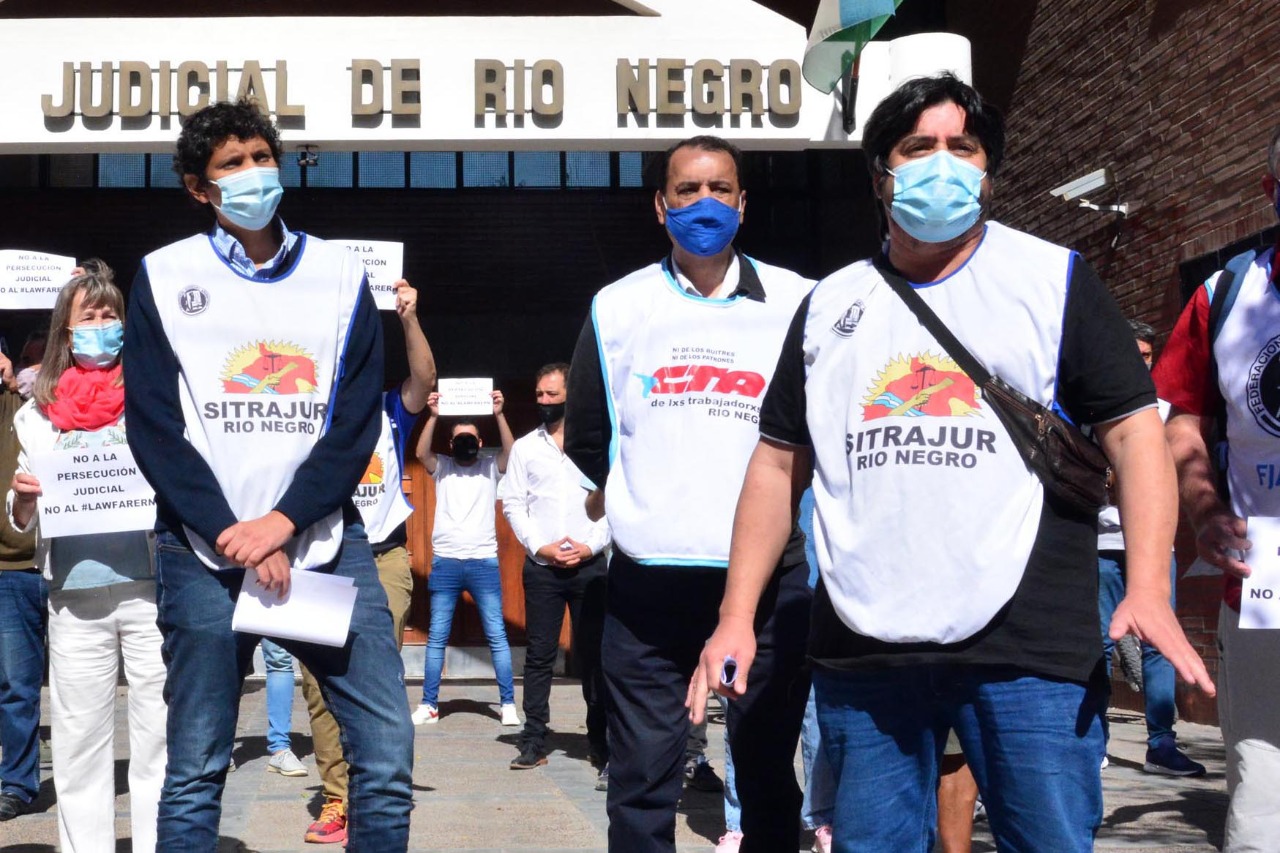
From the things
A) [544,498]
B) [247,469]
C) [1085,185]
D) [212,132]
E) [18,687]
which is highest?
[1085,185]

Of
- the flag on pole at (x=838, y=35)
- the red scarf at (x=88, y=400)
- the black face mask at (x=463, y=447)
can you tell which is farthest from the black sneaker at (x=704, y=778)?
the flag on pole at (x=838, y=35)

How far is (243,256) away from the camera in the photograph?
423 cm

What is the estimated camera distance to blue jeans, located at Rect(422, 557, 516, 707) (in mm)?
11570

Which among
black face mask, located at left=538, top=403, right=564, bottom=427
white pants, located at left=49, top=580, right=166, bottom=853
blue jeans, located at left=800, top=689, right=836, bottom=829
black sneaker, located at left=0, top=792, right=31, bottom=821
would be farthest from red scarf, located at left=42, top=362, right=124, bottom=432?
black face mask, located at left=538, top=403, right=564, bottom=427

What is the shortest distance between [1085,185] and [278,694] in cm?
709

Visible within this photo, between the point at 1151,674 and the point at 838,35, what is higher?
the point at 838,35

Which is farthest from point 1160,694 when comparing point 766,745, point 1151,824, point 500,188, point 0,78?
point 500,188

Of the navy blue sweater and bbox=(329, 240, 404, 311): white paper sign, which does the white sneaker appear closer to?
the navy blue sweater

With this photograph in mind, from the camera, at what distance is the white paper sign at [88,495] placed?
17.9 ft

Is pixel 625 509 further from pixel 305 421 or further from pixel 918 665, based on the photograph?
pixel 918 665

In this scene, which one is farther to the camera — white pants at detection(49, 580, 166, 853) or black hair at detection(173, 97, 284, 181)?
white pants at detection(49, 580, 166, 853)

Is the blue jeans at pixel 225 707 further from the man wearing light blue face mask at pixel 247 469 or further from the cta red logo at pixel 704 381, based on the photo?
the cta red logo at pixel 704 381

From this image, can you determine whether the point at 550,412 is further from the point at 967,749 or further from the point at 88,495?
the point at 967,749

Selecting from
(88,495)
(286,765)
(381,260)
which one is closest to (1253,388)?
(88,495)
